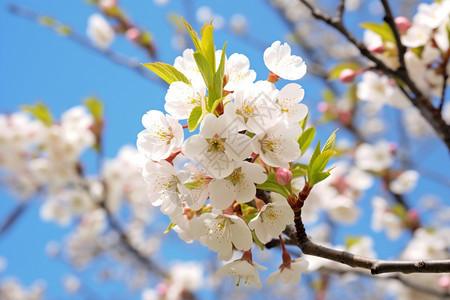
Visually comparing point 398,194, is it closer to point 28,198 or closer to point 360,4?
point 28,198

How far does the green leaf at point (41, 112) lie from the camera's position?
9.03 ft

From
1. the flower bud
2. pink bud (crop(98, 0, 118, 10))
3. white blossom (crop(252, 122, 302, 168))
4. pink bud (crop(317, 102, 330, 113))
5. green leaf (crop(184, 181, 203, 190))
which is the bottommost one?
pink bud (crop(317, 102, 330, 113))

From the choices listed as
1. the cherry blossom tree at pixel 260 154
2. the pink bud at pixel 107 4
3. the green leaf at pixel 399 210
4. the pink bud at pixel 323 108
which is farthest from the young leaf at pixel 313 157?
the pink bud at pixel 107 4

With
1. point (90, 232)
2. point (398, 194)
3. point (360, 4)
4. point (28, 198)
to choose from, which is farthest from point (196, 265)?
point (360, 4)

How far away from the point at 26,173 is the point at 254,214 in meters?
3.65

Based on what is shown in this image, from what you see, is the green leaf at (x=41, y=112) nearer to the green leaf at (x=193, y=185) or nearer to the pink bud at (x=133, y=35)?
the pink bud at (x=133, y=35)

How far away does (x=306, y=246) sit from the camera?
89 cm

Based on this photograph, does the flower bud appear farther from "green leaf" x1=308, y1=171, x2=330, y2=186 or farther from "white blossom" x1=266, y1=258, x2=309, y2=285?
"white blossom" x1=266, y1=258, x2=309, y2=285

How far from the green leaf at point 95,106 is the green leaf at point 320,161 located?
2.28 metres

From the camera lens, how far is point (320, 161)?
83cm

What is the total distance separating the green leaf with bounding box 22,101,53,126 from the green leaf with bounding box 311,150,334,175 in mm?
2516

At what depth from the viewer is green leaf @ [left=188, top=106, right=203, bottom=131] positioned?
793 millimetres

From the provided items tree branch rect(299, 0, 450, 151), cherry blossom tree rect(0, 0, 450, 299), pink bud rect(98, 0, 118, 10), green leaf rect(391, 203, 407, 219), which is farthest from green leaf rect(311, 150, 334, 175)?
pink bud rect(98, 0, 118, 10)

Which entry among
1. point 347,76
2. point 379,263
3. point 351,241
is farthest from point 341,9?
point 351,241
